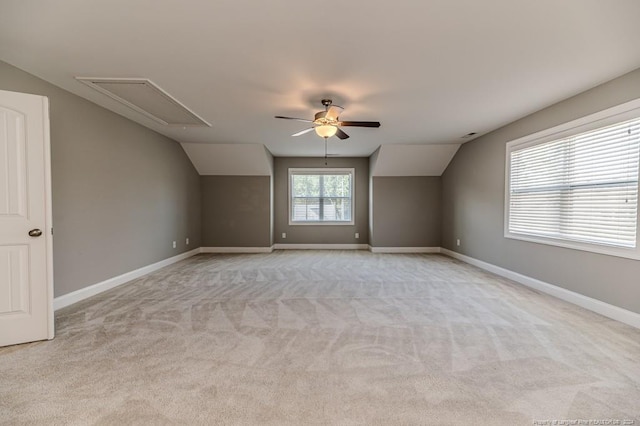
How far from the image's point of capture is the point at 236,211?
6.93 m

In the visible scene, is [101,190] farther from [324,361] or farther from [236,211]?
[324,361]

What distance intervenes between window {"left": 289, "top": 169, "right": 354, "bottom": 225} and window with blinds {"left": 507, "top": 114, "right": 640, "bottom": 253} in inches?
151

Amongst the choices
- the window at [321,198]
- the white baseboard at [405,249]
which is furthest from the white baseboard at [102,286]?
the white baseboard at [405,249]

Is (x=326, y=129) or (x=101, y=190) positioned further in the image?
(x=101, y=190)

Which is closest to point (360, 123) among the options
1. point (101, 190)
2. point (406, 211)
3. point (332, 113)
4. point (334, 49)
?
point (332, 113)

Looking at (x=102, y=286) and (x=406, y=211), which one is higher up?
(x=406, y=211)

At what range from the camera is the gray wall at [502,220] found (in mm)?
2820

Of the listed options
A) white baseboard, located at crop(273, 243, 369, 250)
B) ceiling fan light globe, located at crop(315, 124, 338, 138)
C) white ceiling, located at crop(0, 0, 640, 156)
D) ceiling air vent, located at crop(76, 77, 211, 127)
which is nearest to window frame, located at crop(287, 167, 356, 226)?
white baseboard, located at crop(273, 243, 369, 250)

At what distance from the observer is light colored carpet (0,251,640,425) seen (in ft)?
5.11

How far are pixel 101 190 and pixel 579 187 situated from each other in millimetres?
6105

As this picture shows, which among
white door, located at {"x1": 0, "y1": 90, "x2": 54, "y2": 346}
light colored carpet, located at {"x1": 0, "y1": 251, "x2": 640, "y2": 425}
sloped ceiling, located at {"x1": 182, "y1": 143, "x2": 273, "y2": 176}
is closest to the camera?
light colored carpet, located at {"x1": 0, "y1": 251, "x2": 640, "y2": 425}

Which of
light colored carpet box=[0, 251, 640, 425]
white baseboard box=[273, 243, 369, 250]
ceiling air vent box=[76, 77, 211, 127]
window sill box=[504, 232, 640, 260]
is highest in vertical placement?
ceiling air vent box=[76, 77, 211, 127]

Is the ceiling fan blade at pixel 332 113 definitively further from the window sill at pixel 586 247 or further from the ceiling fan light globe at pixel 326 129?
the window sill at pixel 586 247

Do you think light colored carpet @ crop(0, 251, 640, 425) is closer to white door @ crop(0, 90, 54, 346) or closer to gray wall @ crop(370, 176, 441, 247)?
white door @ crop(0, 90, 54, 346)
